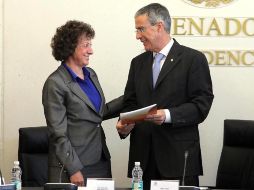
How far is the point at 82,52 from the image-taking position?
3.85m

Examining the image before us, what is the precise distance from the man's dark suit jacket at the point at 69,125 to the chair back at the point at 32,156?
2.08ft

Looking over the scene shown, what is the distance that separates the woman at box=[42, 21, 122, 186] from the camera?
366 cm

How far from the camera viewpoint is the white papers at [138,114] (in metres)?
3.31

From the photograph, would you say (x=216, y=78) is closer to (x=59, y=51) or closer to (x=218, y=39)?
(x=218, y=39)

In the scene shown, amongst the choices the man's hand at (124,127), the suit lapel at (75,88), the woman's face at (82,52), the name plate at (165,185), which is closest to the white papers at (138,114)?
the man's hand at (124,127)

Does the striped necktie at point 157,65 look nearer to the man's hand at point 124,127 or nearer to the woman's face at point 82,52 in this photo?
the man's hand at point 124,127

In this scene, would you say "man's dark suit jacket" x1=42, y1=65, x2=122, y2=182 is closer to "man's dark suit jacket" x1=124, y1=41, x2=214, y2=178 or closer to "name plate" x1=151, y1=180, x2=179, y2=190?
"man's dark suit jacket" x1=124, y1=41, x2=214, y2=178

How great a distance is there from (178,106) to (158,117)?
0.23m

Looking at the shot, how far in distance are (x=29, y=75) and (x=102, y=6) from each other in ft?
2.89

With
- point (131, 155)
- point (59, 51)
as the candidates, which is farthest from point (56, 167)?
point (59, 51)

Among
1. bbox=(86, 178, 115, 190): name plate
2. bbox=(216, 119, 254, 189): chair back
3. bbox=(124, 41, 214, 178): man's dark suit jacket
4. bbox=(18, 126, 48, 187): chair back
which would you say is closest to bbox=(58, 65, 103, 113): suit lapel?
bbox=(124, 41, 214, 178): man's dark suit jacket

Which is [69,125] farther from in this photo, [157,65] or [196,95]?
[196,95]

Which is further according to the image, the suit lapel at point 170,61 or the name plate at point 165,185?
the suit lapel at point 170,61

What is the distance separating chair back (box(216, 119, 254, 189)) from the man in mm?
673
